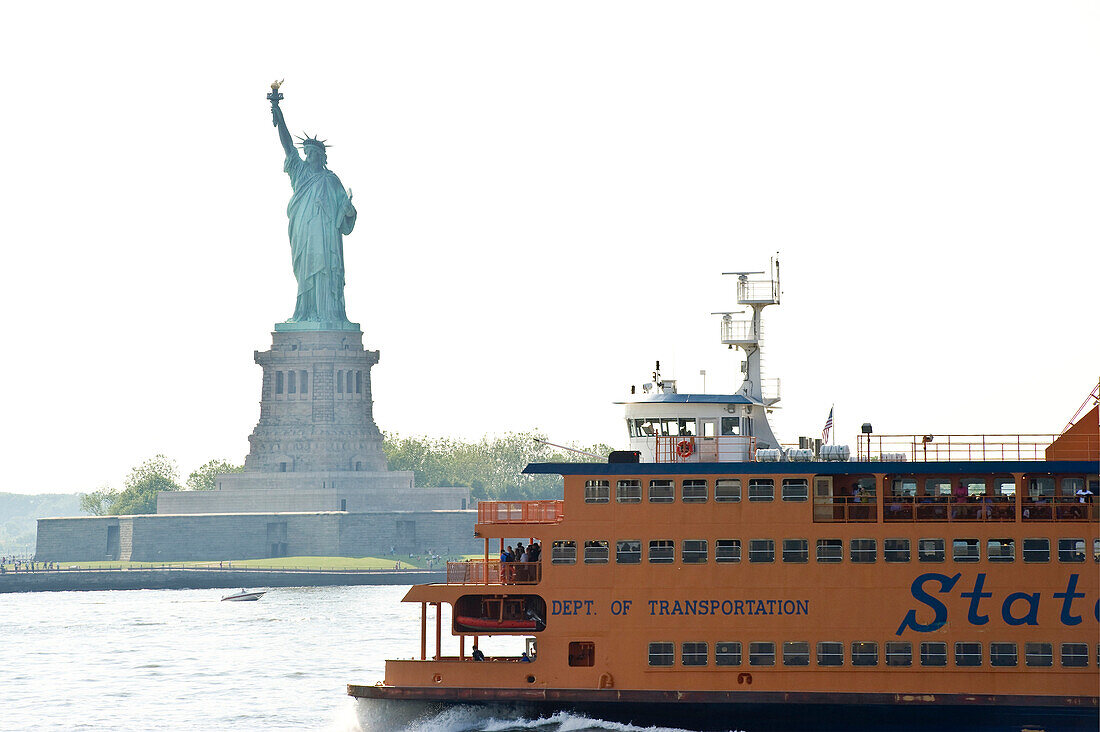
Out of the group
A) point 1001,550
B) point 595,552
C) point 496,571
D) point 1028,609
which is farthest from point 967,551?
point 496,571

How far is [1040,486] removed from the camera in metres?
41.7

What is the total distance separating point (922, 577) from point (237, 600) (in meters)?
78.3

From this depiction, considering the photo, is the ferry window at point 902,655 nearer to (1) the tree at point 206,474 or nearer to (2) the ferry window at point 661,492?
(2) the ferry window at point 661,492

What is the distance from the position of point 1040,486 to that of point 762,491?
263 inches

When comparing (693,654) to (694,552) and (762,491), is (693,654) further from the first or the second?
(762,491)

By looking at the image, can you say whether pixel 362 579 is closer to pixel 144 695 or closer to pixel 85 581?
pixel 85 581

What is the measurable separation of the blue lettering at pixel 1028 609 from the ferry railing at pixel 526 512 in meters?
10.6

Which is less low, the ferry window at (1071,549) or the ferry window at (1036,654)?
the ferry window at (1071,549)

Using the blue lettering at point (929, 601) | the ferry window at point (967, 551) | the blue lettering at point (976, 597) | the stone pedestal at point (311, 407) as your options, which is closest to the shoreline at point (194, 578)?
the stone pedestal at point (311, 407)

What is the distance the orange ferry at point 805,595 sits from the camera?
40156 mm

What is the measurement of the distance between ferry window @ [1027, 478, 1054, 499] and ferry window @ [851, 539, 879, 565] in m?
4.07

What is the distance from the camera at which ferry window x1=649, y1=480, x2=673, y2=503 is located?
136ft

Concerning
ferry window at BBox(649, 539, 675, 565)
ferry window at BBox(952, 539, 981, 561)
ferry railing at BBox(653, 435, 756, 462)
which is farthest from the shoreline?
ferry window at BBox(952, 539, 981, 561)

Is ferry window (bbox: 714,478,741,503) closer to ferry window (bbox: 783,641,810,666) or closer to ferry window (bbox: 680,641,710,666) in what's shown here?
ferry window (bbox: 680,641,710,666)
